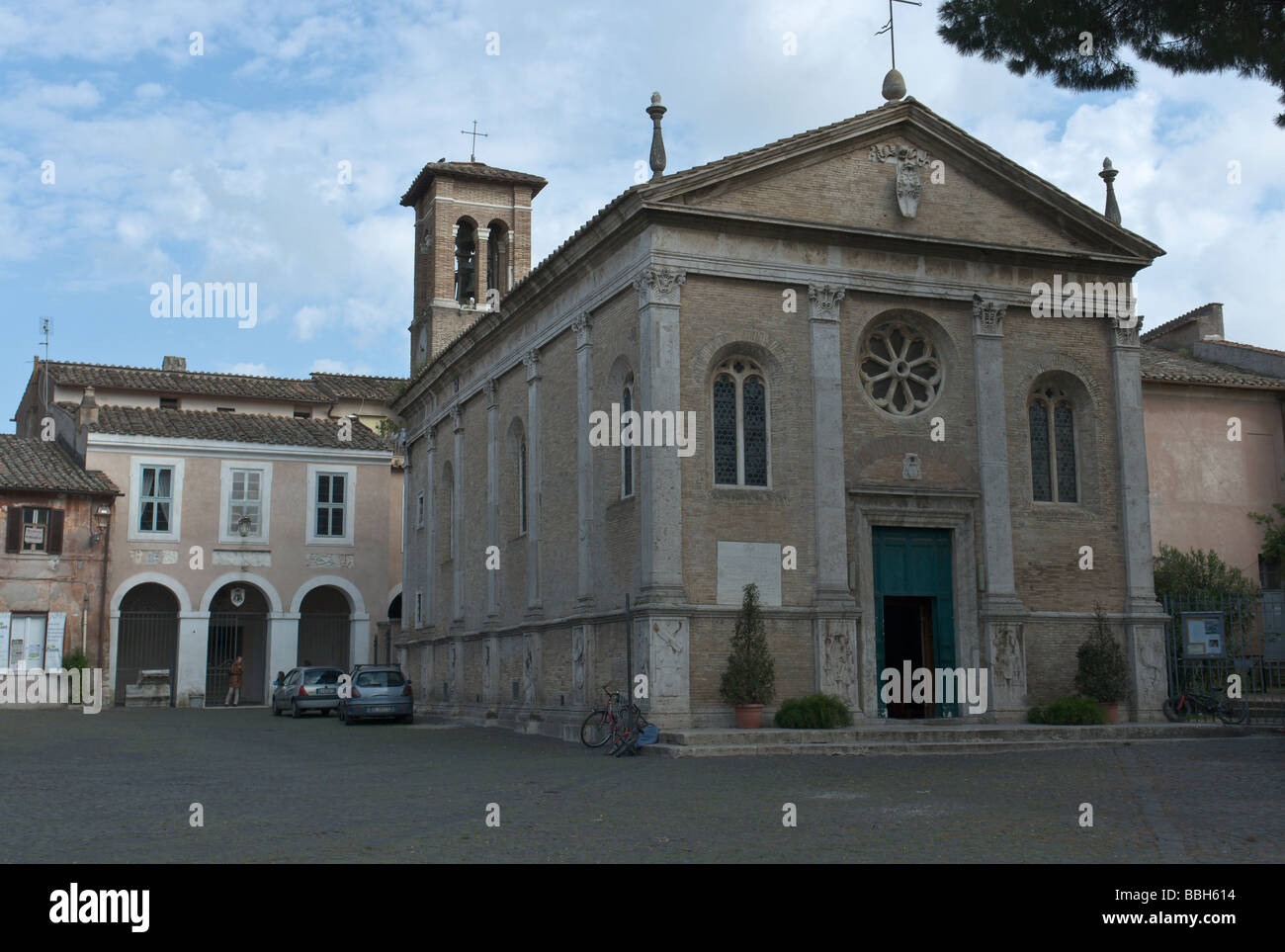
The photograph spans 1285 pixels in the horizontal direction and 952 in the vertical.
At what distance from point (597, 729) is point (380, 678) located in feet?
31.2

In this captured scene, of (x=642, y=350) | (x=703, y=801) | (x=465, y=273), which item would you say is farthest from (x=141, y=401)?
(x=703, y=801)

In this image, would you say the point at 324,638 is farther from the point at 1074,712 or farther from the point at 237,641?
the point at 1074,712

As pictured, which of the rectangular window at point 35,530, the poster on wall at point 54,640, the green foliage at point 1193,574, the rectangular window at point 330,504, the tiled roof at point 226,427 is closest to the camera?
the green foliage at point 1193,574

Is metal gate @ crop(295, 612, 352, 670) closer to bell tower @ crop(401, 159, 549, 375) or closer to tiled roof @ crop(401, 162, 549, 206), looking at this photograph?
bell tower @ crop(401, 159, 549, 375)

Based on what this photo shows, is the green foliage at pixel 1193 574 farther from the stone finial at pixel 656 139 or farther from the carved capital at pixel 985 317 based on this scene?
the stone finial at pixel 656 139

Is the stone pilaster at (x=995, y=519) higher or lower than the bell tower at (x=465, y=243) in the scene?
lower

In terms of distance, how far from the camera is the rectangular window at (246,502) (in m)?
35.0

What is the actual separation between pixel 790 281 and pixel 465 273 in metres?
19.4

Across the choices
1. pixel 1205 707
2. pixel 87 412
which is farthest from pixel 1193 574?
pixel 87 412

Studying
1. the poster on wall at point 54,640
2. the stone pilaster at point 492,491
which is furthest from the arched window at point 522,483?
the poster on wall at point 54,640

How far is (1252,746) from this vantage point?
16500mm

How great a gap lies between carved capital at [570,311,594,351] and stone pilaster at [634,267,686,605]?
231 cm

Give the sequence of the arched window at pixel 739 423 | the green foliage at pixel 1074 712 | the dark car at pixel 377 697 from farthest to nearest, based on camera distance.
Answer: the dark car at pixel 377 697
the arched window at pixel 739 423
the green foliage at pixel 1074 712

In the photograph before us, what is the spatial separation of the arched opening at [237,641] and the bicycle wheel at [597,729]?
19.5m
